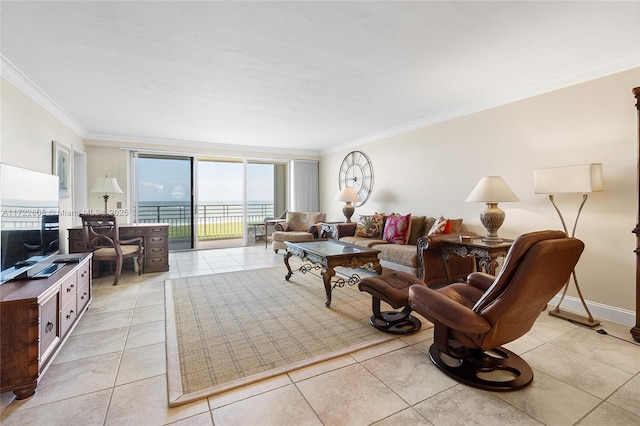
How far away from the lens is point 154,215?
24.2ft

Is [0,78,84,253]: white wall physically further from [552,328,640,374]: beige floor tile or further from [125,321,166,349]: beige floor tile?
[552,328,640,374]: beige floor tile

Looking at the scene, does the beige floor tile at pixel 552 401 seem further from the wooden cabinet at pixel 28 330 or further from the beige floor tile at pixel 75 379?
the wooden cabinet at pixel 28 330

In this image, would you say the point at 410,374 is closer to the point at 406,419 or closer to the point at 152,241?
the point at 406,419

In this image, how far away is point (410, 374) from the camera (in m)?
1.93

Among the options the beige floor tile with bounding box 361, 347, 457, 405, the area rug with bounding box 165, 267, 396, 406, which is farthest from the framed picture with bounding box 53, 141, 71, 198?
the beige floor tile with bounding box 361, 347, 457, 405

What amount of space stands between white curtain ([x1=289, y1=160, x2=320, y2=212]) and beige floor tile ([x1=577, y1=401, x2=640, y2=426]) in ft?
20.9

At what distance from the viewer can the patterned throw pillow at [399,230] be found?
446 centimetres

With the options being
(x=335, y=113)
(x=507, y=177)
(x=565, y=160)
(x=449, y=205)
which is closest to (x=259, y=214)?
(x=335, y=113)

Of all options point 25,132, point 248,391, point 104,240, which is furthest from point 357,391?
point 25,132

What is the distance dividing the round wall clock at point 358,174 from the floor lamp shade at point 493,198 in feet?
9.17

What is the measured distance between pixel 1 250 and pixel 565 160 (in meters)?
4.79

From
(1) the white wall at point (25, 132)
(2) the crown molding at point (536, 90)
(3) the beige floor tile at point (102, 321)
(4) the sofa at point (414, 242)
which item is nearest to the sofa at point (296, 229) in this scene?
(4) the sofa at point (414, 242)

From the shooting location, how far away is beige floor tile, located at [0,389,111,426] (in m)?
1.52

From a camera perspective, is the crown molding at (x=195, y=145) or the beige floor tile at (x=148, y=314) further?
the crown molding at (x=195, y=145)
